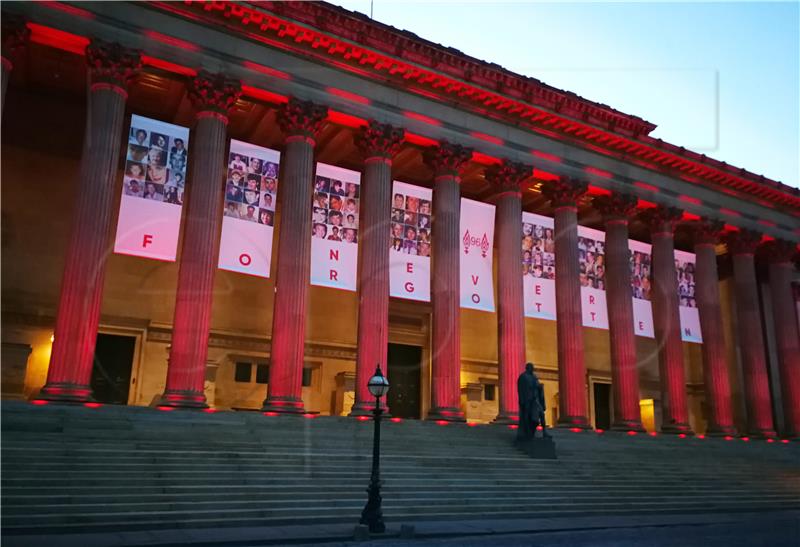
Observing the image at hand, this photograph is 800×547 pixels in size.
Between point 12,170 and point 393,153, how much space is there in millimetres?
14718

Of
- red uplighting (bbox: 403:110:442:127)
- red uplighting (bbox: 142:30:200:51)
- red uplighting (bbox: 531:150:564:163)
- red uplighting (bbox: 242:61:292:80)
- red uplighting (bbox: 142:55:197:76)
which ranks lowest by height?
red uplighting (bbox: 142:55:197:76)

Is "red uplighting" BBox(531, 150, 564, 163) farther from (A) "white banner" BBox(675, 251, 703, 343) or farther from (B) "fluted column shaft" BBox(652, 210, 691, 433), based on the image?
(A) "white banner" BBox(675, 251, 703, 343)

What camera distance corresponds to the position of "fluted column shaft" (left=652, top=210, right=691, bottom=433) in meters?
28.9

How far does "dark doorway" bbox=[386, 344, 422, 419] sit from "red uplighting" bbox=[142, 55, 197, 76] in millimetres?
15538

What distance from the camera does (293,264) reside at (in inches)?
873

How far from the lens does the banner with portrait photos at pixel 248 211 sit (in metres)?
20.9

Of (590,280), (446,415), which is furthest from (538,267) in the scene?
(446,415)

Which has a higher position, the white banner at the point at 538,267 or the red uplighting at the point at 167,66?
the red uplighting at the point at 167,66

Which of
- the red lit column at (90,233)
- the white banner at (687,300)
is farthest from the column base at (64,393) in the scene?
the white banner at (687,300)

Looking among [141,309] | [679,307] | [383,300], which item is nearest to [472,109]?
[383,300]

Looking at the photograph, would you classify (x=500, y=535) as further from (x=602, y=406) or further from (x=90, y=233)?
(x=602, y=406)

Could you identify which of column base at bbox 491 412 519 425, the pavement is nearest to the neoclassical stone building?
column base at bbox 491 412 519 425

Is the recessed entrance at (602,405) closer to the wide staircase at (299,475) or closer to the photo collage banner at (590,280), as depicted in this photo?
the photo collage banner at (590,280)

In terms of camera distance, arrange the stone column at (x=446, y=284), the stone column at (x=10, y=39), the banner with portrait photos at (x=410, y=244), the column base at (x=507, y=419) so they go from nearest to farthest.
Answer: the stone column at (x=10, y=39), the banner with portrait photos at (x=410, y=244), the stone column at (x=446, y=284), the column base at (x=507, y=419)
